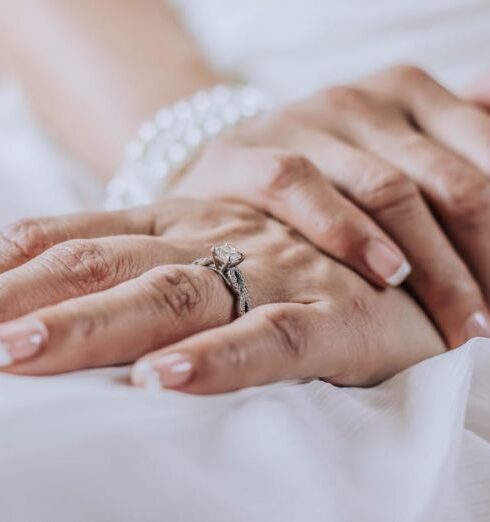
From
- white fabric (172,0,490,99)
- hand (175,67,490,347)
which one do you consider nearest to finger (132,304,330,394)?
hand (175,67,490,347)

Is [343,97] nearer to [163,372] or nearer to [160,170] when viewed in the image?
[160,170]

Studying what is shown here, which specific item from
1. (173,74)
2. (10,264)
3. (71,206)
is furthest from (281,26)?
(10,264)

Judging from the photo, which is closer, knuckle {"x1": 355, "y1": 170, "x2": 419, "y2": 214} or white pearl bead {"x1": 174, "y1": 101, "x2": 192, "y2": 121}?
knuckle {"x1": 355, "y1": 170, "x2": 419, "y2": 214}

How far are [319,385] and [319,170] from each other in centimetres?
23

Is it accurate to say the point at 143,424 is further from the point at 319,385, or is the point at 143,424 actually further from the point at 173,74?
the point at 173,74

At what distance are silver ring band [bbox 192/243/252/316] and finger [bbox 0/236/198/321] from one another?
1.1 inches

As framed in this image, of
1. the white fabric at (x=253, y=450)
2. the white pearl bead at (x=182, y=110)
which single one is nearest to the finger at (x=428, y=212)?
the white fabric at (x=253, y=450)

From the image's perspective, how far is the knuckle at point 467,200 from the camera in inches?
26.1

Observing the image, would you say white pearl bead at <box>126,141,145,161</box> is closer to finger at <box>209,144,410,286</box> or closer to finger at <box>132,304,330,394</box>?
finger at <box>209,144,410,286</box>

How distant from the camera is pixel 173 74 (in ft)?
3.22

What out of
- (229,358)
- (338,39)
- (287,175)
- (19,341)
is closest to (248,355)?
(229,358)

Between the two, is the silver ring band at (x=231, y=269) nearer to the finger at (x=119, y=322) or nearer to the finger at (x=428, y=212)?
the finger at (x=119, y=322)

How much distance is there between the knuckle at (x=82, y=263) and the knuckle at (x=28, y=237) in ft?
0.14

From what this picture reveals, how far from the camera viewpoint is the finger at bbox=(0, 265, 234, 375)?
1.38ft
